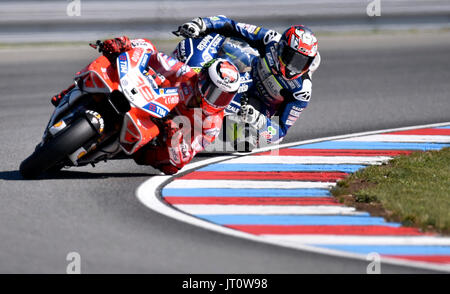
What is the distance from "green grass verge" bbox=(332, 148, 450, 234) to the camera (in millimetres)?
6953

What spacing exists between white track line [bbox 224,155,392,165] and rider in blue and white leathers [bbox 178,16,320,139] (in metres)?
0.31

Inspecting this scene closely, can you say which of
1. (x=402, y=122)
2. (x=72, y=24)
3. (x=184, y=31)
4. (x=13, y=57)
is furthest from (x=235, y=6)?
(x=184, y=31)

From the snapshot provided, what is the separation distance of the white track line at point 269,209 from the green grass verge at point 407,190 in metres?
0.23

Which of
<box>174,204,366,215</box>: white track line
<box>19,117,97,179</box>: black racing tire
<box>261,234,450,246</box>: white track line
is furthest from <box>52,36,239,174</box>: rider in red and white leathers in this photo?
<box>261,234,450,246</box>: white track line

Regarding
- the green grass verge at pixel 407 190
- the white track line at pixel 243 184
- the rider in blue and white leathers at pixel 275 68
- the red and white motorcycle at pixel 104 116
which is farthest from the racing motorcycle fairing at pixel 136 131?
the green grass verge at pixel 407 190

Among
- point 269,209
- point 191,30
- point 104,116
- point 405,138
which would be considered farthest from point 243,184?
point 405,138

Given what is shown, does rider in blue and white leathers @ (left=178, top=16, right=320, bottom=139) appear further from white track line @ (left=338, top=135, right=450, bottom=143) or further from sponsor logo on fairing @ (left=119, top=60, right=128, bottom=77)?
→ sponsor logo on fairing @ (left=119, top=60, right=128, bottom=77)

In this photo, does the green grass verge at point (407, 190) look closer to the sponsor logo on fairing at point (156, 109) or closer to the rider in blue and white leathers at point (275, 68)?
the rider in blue and white leathers at point (275, 68)

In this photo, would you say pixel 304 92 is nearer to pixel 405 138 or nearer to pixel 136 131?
pixel 405 138

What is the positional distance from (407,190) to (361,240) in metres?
1.60

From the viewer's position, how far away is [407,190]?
789 cm

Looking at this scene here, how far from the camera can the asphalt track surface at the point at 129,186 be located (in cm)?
588

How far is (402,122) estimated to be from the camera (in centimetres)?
1171
